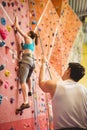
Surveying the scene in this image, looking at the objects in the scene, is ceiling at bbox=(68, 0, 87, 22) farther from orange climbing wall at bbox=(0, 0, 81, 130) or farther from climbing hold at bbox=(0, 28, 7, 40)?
climbing hold at bbox=(0, 28, 7, 40)

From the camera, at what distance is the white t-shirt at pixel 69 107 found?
2.24 m

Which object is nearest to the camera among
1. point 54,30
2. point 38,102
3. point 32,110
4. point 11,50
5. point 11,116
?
point 11,116

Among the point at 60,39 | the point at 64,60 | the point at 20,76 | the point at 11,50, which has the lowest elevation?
the point at 20,76

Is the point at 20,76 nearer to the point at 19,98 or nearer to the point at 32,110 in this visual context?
the point at 19,98

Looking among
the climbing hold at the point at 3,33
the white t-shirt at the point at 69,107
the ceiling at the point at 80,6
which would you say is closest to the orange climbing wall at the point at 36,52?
the climbing hold at the point at 3,33

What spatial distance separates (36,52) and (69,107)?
2.80 meters

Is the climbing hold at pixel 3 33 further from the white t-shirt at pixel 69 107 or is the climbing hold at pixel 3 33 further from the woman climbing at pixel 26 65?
the white t-shirt at pixel 69 107

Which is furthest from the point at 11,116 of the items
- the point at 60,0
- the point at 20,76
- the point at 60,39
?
the point at 60,0

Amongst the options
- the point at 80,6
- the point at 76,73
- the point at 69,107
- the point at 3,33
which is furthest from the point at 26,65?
the point at 80,6

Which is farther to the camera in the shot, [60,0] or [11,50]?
[60,0]

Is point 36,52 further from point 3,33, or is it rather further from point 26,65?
point 3,33

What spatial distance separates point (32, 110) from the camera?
4180mm

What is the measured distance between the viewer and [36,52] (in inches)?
195

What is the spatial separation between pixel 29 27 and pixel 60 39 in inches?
81.6
